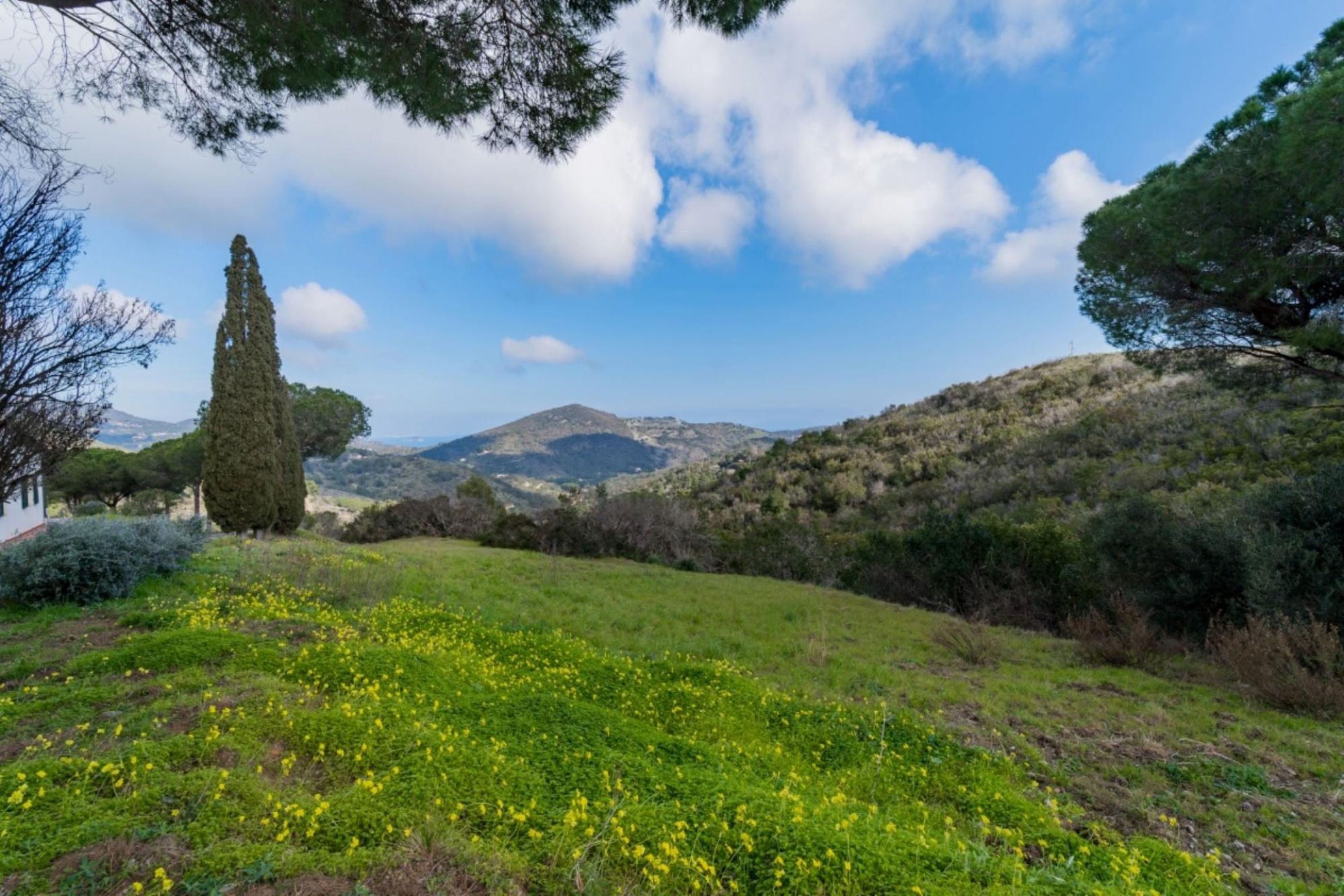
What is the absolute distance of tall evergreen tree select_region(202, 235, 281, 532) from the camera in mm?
16203

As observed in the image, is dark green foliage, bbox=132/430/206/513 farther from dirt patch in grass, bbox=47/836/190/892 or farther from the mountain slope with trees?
the mountain slope with trees

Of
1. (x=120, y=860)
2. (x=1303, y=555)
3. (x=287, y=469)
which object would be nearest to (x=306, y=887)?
(x=120, y=860)

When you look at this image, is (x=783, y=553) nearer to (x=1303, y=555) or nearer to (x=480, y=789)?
(x=1303, y=555)

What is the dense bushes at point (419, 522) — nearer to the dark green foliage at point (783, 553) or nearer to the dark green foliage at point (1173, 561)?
the dark green foliage at point (783, 553)

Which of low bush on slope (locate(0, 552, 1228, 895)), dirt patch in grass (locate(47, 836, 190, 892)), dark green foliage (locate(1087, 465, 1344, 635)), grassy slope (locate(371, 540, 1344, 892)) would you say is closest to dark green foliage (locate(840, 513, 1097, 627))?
dark green foliage (locate(1087, 465, 1344, 635))

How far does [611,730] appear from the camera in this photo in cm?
379

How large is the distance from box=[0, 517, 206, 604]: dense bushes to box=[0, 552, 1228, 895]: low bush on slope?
2900mm

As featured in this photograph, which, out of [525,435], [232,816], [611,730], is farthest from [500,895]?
[525,435]

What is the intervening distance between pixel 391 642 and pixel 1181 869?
5.92m

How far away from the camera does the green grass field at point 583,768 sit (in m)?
2.30

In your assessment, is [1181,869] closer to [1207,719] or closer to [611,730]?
[611,730]

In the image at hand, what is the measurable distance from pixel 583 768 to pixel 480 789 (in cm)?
64

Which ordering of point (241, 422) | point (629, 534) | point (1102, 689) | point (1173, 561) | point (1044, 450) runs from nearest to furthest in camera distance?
point (1102, 689) < point (1173, 561) < point (241, 422) < point (629, 534) < point (1044, 450)

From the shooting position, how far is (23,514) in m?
20.4
